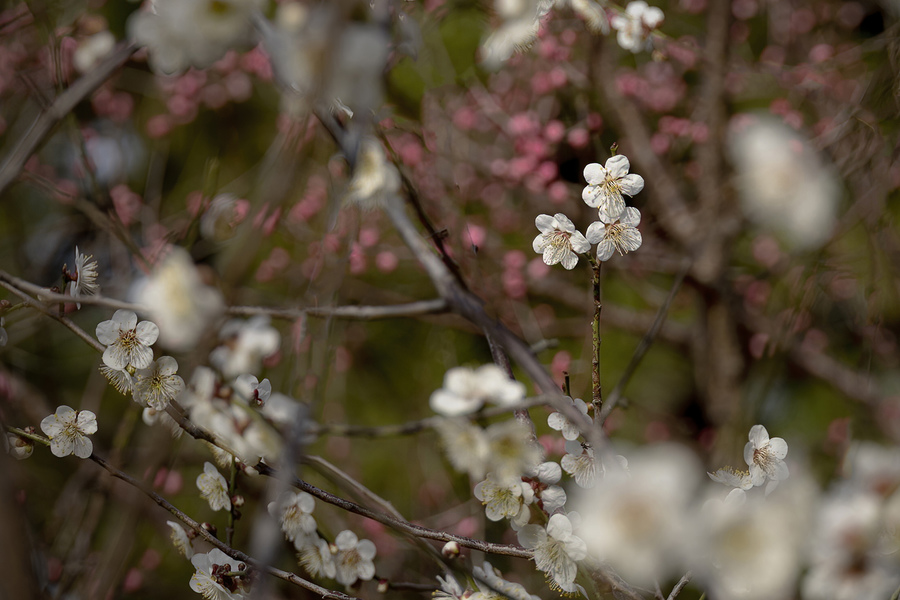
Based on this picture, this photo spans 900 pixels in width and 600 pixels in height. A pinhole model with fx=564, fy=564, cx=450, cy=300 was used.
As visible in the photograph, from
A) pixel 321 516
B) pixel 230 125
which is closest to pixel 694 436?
pixel 321 516

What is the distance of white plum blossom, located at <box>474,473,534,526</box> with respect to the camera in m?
0.66

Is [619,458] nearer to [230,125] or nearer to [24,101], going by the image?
[230,125]

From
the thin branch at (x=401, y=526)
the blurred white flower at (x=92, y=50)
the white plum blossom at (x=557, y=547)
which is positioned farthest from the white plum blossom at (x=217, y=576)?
the blurred white flower at (x=92, y=50)

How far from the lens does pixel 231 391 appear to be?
1.91ft

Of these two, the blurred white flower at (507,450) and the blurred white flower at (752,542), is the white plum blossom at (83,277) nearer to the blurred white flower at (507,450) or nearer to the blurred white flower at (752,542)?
the blurred white flower at (507,450)

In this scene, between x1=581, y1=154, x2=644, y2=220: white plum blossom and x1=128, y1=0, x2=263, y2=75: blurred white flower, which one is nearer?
x1=128, y1=0, x2=263, y2=75: blurred white flower

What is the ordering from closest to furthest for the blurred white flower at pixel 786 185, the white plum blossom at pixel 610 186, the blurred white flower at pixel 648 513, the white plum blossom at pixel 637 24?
the blurred white flower at pixel 648 513 < the white plum blossom at pixel 610 186 < the blurred white flower at pixel 786 185 < the white plum blossom at pixel 637 24

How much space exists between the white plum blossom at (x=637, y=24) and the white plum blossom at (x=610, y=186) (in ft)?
1.97

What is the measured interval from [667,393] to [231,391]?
1467 mm

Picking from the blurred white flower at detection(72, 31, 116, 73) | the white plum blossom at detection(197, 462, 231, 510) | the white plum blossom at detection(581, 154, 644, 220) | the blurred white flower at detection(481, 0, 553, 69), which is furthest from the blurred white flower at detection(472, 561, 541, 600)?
the blurred white flower at detection(72, 31, 116, 73)

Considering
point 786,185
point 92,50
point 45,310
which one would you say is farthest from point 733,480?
point 92,50

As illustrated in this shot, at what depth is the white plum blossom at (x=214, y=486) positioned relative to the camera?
29.7 inches

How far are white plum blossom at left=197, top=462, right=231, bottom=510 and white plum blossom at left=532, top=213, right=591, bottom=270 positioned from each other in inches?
20.5

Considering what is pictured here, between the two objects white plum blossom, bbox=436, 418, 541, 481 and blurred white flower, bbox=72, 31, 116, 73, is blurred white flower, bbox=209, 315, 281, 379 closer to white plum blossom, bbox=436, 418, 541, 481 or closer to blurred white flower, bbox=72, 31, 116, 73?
white plum blossom, bbox=436, 418, 541, 481
